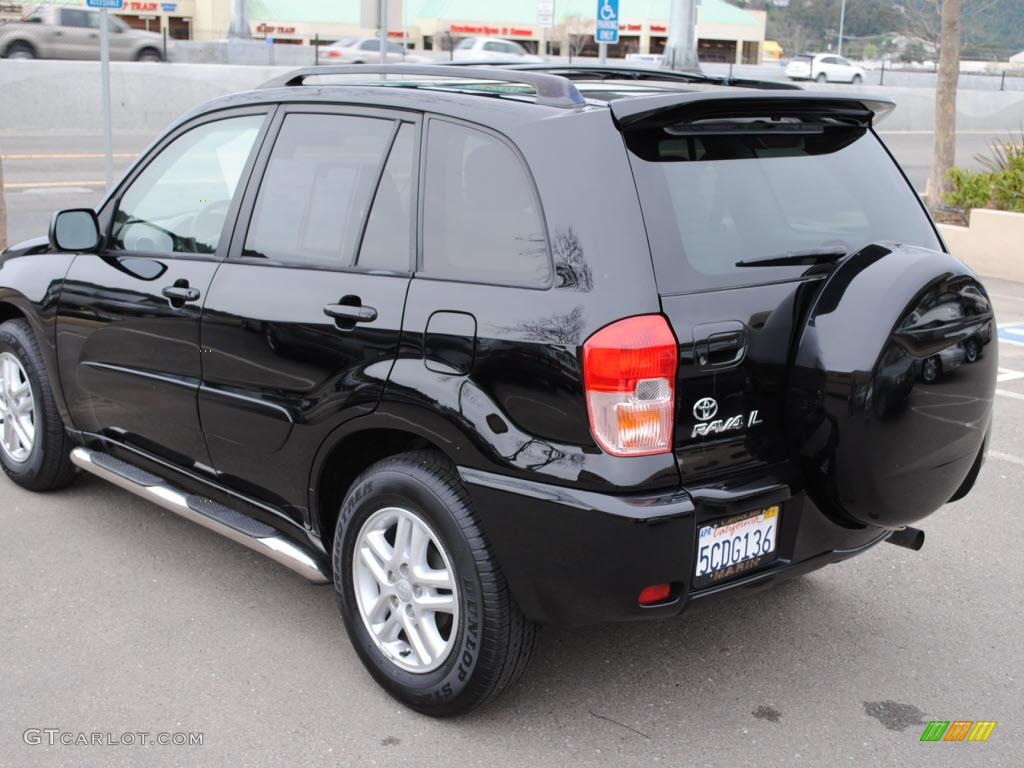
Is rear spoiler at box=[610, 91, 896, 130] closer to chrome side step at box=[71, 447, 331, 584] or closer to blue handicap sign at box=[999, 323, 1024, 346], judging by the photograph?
chrome side step at box=[71, 447, 331, 584]

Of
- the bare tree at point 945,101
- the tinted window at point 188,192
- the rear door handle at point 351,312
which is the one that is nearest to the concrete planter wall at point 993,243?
the bare tree at point 945,101

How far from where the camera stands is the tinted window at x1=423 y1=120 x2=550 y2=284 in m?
3.21

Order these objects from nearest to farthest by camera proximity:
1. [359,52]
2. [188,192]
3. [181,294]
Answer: [181,294] → [188,192] → [359,52]

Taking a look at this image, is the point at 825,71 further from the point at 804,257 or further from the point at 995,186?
the point at 804,257

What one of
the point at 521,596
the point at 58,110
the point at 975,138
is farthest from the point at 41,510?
the point at 975,138

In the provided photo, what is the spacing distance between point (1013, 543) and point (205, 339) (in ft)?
11.1

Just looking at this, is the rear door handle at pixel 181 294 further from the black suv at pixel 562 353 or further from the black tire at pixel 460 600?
the black tire at pixel 460 600

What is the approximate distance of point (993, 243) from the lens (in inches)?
448

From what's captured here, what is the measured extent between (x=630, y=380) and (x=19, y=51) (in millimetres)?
35748

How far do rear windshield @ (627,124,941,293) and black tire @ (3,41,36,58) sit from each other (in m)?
34.8

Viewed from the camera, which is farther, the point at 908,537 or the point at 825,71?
the point at 825,71

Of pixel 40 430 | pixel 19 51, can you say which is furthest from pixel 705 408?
pixel 19 51

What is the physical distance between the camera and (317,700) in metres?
3.58

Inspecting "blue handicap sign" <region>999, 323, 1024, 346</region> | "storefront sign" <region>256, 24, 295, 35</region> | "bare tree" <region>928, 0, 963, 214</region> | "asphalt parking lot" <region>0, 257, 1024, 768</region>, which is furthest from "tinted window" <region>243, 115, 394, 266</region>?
"storefront sign" <region>256, 24, 295, 35</region>
